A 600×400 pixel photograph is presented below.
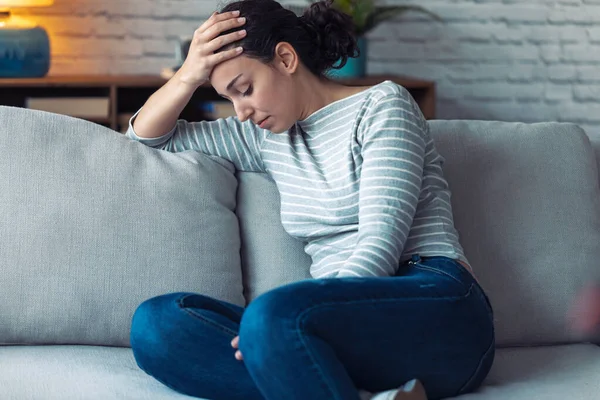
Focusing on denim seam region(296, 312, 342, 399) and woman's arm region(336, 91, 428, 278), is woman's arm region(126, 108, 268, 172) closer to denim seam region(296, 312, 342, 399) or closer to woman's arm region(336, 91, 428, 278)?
woman's arm region(336, 91, 428, 278)

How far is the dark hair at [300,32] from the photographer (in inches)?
64.3

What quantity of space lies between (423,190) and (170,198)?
485 mm

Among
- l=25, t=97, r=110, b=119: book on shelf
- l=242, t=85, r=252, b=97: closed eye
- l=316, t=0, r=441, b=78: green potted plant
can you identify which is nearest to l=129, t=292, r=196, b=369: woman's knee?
l=242, t=85, r=252, b=97: closed eye

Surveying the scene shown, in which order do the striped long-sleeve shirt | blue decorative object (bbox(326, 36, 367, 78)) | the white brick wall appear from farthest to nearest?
the white brick wall → blue decorative object (bbox(326, 36, 367, 78)) → the striped long-sleeve shirt

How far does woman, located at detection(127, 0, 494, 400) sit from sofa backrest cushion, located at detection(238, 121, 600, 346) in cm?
8

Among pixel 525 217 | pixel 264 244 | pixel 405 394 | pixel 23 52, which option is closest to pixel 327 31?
pixel 264 244

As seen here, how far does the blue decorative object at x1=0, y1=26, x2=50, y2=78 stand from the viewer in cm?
303

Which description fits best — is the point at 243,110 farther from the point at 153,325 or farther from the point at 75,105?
the point at 75,105

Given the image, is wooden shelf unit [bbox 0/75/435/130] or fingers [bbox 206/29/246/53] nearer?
fingers [bbox 206/29/246/53]

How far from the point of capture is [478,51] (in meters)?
3.66

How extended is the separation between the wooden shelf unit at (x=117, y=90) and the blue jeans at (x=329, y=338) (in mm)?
1750

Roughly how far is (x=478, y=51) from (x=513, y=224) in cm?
202

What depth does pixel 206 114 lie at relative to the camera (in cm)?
326

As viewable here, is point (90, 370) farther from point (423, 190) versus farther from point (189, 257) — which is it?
point (423, 190)
